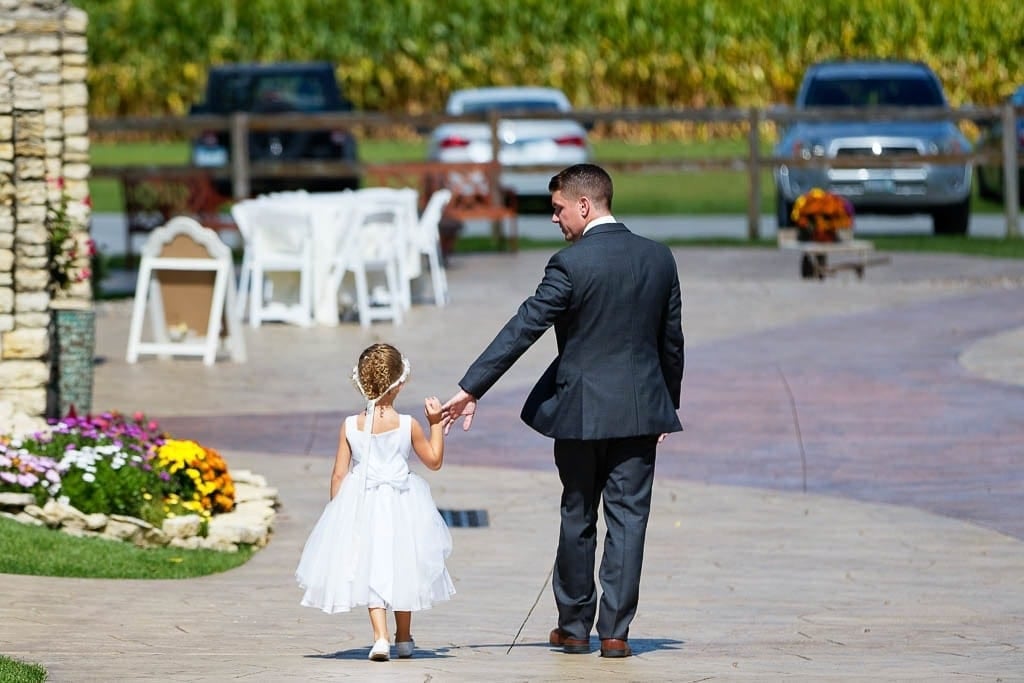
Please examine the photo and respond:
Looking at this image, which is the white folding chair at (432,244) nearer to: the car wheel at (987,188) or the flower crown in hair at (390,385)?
the flower crown in hair at (390,385)

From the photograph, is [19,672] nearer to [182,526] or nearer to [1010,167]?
[182,526]

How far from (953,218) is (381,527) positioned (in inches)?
708

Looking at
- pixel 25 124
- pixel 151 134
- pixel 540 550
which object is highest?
pixel 25 124

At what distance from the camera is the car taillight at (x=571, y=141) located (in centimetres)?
2612

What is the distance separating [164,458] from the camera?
9797 millimetres

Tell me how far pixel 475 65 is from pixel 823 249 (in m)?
22.4

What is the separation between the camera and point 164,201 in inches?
848

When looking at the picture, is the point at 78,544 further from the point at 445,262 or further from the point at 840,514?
the point at 445,262

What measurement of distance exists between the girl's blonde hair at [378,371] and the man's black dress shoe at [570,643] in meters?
1.02

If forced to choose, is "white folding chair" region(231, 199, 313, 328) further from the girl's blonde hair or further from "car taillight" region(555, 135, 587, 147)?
"car taillight" region(555, 135, 587, 147)

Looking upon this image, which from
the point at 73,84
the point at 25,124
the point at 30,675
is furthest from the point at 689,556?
the point at 73,84

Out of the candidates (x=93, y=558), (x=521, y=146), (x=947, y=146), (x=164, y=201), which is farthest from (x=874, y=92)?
(x=93, y=558)

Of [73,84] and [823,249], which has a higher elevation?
[73,84]

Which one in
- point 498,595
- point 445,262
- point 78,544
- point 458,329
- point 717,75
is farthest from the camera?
point 717,75
